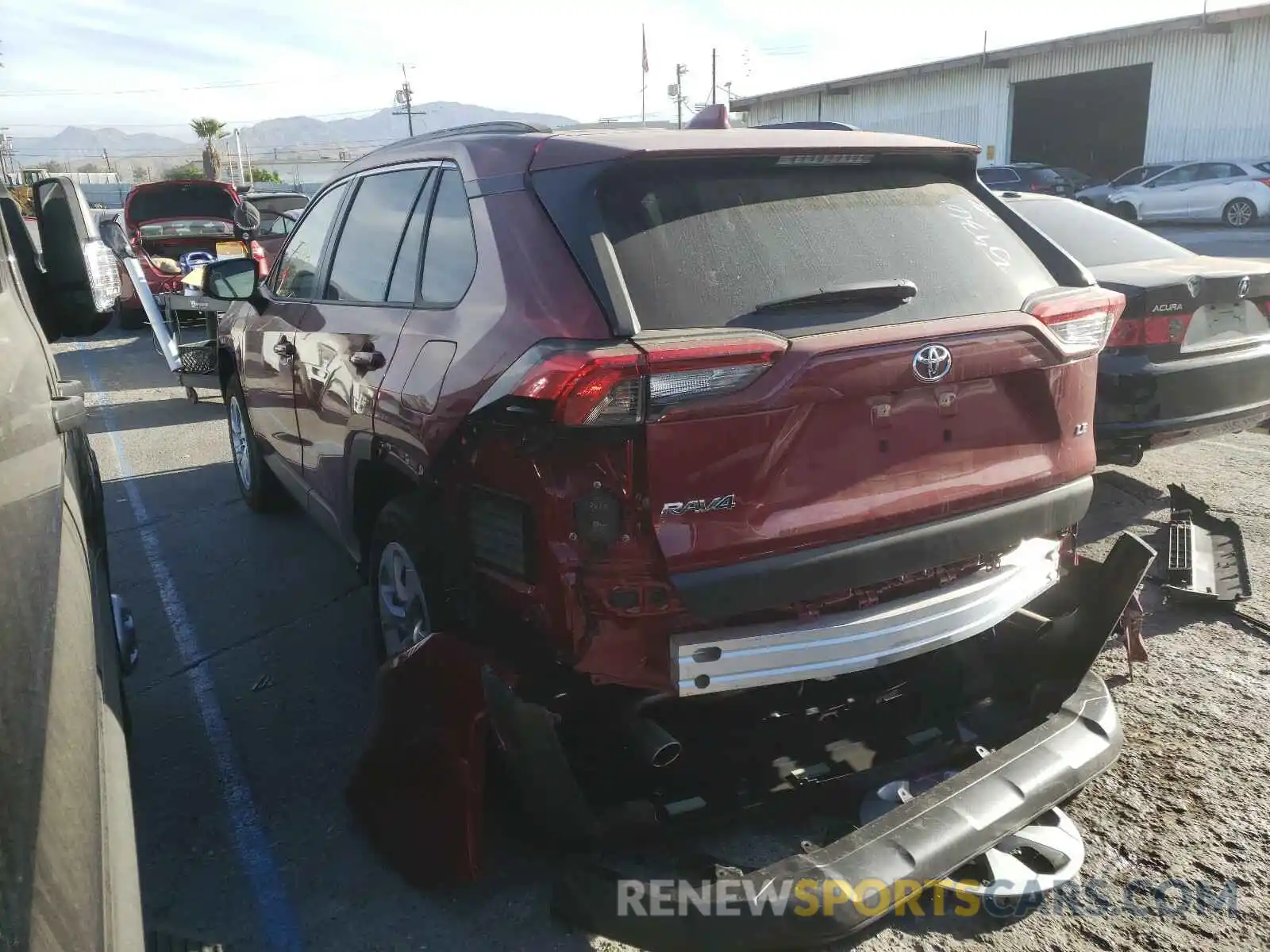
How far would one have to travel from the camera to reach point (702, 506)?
234cm

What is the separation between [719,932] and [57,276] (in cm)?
252

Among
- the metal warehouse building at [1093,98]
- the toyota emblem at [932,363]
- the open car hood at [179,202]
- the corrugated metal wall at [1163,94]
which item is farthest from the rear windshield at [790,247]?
the metal warehouse building at [1093,98]

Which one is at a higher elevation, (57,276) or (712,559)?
(57,276)

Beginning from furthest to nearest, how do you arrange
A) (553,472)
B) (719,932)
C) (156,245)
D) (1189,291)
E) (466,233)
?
(156,245) < (1189,291) < (466,233) < (553,472) < (719,932)

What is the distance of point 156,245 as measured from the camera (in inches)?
498

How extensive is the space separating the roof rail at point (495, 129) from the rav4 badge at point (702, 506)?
122cm

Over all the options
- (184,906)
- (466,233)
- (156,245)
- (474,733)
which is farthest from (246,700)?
(156,245)

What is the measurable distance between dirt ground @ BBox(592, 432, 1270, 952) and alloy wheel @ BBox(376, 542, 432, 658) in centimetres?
123

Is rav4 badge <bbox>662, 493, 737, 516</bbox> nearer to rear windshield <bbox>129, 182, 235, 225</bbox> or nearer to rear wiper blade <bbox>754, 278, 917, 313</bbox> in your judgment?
rear wiper blade <bbox>754, 278, 917, 313</bbox>

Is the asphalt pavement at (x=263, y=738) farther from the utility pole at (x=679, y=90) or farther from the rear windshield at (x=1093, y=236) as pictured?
the utility pole at (x=679, y=90)

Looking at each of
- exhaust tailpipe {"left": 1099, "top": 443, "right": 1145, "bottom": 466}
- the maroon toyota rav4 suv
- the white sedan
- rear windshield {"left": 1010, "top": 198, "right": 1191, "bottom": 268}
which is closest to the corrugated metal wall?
the white sedan

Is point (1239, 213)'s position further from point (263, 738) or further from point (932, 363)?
point (263, 738)

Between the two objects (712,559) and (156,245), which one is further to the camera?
(156,245)

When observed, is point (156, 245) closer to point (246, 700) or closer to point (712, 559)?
point (246, 700)
